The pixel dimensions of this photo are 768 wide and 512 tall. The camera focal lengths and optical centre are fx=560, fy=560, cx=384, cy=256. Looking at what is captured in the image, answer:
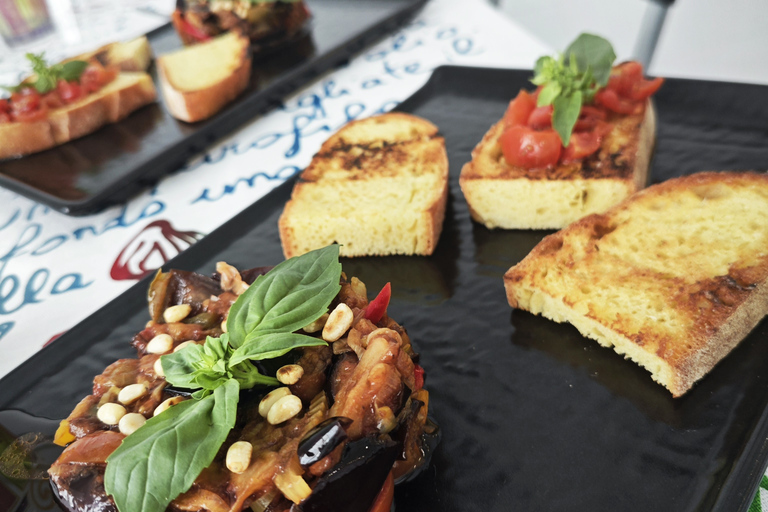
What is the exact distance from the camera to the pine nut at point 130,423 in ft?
6.14

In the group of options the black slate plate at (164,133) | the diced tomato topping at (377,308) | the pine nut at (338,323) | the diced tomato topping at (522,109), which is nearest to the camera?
the pine nut at (338,323)

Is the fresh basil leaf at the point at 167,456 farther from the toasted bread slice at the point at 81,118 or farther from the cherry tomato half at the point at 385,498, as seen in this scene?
the toasted bread slice at the point at 81,118

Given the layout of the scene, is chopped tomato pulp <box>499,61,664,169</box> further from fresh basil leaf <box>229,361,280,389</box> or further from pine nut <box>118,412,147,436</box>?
pine nut <box>118,412,147,436</box>

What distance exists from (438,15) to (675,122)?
→ 9.51 ft

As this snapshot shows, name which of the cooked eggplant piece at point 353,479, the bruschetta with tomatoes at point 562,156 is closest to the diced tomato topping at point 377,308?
the cooked eggplant piece at point 353,479

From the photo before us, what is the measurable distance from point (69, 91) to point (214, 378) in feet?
12.2

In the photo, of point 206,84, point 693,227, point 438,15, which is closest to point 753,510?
point 693,227

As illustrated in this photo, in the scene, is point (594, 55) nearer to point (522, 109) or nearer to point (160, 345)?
point (522, 109)

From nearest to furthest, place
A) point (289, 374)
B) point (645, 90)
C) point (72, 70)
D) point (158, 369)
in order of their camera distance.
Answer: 1. point (289, 374)
2. point (158, 369)
3. point (645, 90)
4. point (72, 70)

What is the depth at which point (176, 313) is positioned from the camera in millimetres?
2311

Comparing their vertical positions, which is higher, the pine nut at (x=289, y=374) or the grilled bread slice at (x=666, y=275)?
the pine nut at (x=289, y=374)

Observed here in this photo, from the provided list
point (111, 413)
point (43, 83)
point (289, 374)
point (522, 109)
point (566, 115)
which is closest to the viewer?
point (289, 374)

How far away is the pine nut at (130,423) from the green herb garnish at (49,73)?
352 cm

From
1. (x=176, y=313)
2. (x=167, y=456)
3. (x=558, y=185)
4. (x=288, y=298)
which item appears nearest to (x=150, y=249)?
(x=176, y=313)
